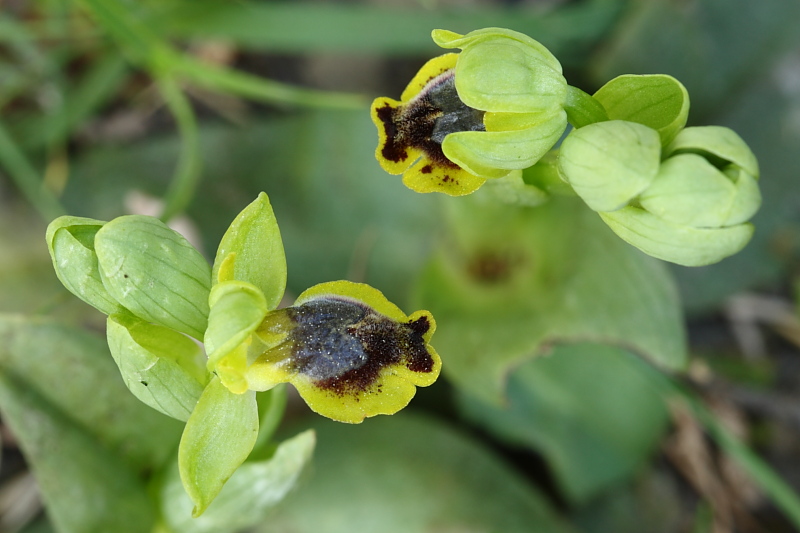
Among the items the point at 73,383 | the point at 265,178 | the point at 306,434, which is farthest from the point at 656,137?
the point at 265,178

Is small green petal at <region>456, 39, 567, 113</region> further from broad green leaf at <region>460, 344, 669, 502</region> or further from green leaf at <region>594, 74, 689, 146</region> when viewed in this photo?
broad green leaf at <region>460, 344, 669, 502</region>

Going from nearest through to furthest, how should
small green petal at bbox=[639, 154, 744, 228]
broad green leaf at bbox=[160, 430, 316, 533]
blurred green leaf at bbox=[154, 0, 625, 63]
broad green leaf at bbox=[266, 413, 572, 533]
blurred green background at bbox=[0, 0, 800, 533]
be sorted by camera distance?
1. small green petal at bbox=[639, 154, 744, 228]
2. broad green leaf at bbox=[160, 430, 316, 533]
3. broad green leaf at bbox=[266, 413, 572, 533]
4. blurred green background at bbox=[0, 0, 800, 533]
5. blurred green leaf at bbox=[154, 0, 625, 63]

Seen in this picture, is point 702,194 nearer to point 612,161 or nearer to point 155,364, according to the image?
point 612,161

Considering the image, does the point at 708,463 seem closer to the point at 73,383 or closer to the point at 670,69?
the point at 670,69

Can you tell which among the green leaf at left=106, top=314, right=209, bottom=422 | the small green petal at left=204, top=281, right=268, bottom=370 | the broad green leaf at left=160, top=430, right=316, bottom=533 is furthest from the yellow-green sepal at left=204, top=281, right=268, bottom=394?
the broad green leaf at left=160, top=430, right=316, bottom=533

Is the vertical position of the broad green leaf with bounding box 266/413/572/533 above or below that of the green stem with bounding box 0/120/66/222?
below

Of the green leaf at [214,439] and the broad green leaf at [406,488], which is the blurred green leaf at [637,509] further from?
the green leaf at [214,439]

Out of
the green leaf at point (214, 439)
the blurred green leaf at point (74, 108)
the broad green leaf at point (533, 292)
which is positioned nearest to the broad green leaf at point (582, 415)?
the broad green leaf at point (533, 292)
